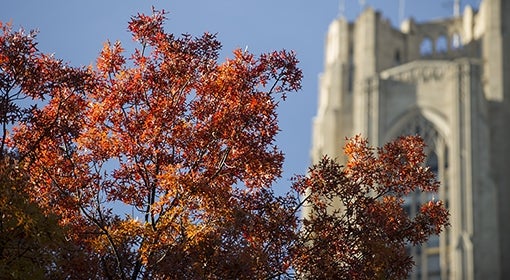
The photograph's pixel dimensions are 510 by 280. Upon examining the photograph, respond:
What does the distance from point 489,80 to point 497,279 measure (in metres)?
14.7

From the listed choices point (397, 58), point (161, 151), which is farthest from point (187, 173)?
point (397, 58)

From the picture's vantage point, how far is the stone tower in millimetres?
69375

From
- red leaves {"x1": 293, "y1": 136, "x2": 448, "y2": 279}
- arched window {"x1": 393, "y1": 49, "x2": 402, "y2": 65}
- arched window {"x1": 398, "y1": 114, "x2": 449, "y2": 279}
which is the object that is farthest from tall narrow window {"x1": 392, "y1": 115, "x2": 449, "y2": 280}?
red leaves {"x1": 293, "y1": 136, "x2": 448, "y2": 279}

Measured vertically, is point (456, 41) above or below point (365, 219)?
above

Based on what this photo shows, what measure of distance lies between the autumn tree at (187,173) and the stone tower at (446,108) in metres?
51.6

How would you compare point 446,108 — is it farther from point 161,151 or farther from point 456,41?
point 161,151

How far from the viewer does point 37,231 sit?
14.5 m

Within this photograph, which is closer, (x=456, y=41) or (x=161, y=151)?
(x=161, y=151)

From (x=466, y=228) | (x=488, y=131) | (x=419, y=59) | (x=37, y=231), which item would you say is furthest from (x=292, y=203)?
(x=419, y=59)

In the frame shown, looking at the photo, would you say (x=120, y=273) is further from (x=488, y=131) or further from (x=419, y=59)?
(x=419, y=59)

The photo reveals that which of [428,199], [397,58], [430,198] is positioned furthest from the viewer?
[397,58]

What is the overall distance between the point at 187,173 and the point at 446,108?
58712 millimetres

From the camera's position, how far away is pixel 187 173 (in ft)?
53.2

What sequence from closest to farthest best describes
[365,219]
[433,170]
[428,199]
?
[365,219]
[428,199]
[433,170]
